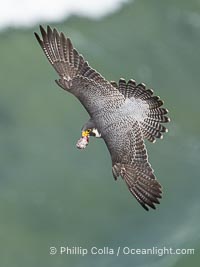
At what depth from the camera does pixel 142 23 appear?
74.7 ft

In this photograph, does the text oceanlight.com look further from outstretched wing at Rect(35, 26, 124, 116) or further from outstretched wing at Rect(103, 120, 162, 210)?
outstretched wing at Rect(103, 120, 162, 210)

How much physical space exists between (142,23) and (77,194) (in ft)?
14.5

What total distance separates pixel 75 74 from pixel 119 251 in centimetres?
489

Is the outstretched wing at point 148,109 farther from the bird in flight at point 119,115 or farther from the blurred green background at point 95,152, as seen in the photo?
the blurred green background at point 95,152

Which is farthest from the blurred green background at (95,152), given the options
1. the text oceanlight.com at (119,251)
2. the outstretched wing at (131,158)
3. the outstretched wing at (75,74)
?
the outstretched wing at (131,158)

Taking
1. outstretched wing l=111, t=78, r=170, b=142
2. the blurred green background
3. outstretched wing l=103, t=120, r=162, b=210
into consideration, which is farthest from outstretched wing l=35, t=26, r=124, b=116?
the blurred green background

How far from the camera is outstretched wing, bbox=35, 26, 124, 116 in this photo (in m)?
15.3

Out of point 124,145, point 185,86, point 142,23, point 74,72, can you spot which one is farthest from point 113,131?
point 142,23

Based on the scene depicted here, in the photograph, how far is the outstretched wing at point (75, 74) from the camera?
15.3 meters

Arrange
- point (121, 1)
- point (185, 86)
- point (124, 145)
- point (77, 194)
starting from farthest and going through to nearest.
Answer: point (121, 1) < point (185, 86) < point (77, 194) < point (124, 145)

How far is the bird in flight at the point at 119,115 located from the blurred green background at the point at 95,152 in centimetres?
458

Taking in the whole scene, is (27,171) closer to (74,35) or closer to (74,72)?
(74,35)

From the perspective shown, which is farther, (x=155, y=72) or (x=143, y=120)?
(x=155, y=72)

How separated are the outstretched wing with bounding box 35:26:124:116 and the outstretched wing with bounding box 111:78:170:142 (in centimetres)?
19
